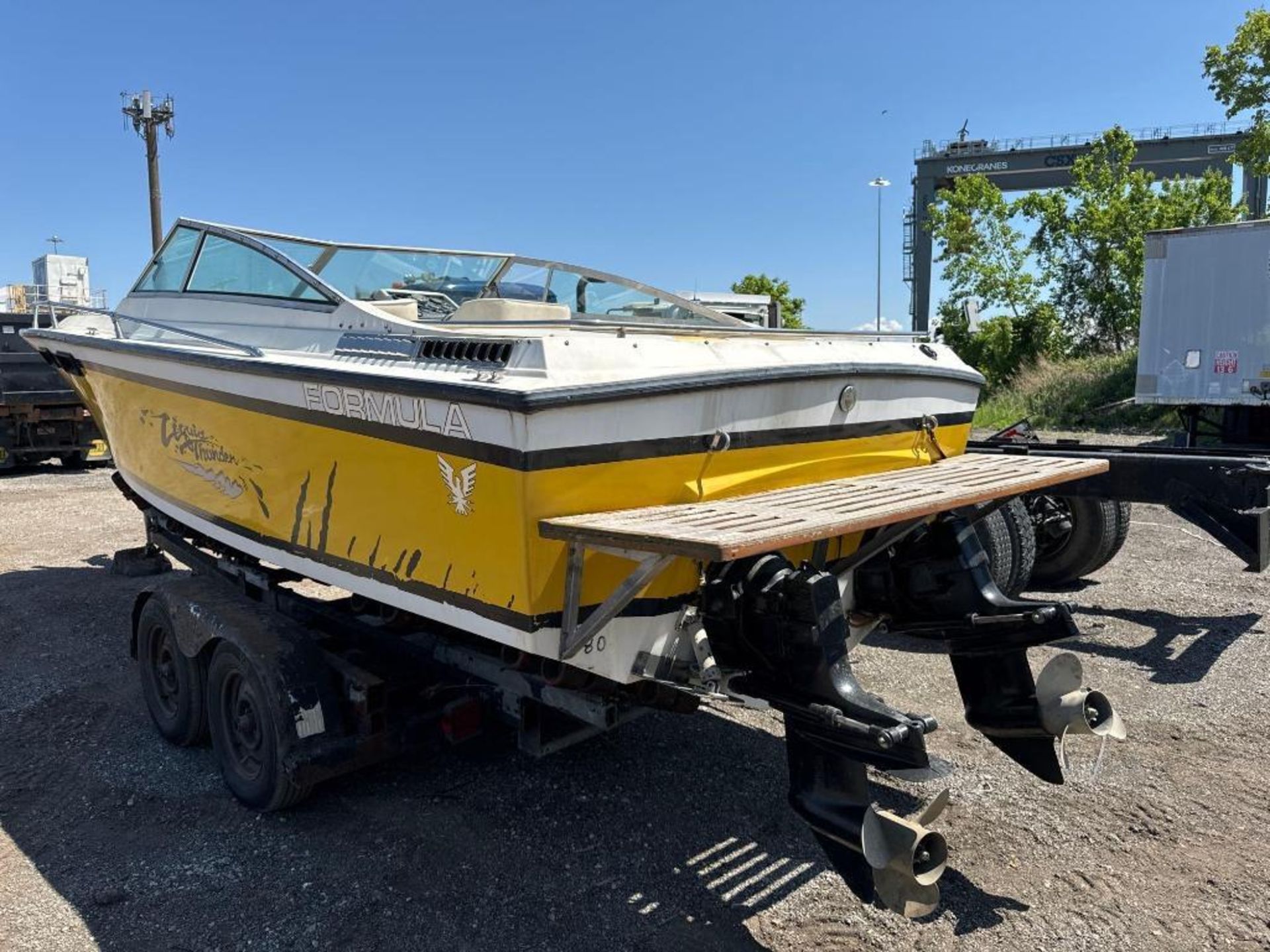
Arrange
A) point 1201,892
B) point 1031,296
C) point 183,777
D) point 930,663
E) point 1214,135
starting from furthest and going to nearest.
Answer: point 1214,135 < point 1031,296 < point 930,663 < point 183,777 < point 1201,892

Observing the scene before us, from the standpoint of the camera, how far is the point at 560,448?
2.75 meters

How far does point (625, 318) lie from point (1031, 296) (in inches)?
982

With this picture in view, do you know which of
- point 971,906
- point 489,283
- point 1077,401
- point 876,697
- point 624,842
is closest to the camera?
point 971,906

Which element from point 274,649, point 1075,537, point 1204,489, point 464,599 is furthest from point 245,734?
point 1075,537

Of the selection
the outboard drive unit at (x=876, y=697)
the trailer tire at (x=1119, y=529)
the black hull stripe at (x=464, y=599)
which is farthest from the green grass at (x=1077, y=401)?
the black hull stripe at (x=464, y=599)

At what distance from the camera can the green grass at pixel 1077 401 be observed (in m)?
16.7

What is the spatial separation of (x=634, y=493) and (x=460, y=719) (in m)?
1.37

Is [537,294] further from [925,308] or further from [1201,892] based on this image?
[925,308]

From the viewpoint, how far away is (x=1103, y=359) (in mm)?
21078

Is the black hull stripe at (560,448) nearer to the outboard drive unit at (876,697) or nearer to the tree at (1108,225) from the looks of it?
the outboard drive unit at (876,697)

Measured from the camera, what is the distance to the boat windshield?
4.53 metres

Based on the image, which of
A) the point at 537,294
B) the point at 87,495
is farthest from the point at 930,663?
the point at 87,495

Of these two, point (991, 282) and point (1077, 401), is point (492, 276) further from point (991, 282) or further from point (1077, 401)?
point (991, 282)

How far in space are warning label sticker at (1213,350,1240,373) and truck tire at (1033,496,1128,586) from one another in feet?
16.4
